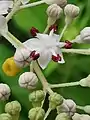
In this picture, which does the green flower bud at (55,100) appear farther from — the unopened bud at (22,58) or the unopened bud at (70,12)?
the unopened bud at (70,12)

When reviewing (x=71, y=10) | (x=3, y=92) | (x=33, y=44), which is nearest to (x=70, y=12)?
(x=71, y=10)

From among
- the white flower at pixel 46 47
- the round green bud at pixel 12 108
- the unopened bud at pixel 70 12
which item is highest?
the unopened bud at pixel 70 12

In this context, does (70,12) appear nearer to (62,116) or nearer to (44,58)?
(44,58)

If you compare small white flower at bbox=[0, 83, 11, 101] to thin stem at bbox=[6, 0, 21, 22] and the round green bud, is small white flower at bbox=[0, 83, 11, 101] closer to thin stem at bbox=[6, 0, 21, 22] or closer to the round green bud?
the round green bud

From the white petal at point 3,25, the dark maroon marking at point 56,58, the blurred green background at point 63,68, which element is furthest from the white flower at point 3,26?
the blurred green background at point 63,68

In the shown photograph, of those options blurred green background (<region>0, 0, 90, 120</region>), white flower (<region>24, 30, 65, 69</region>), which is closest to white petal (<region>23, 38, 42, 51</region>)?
white flower (<region>24, 30, 65, 69</region>)
